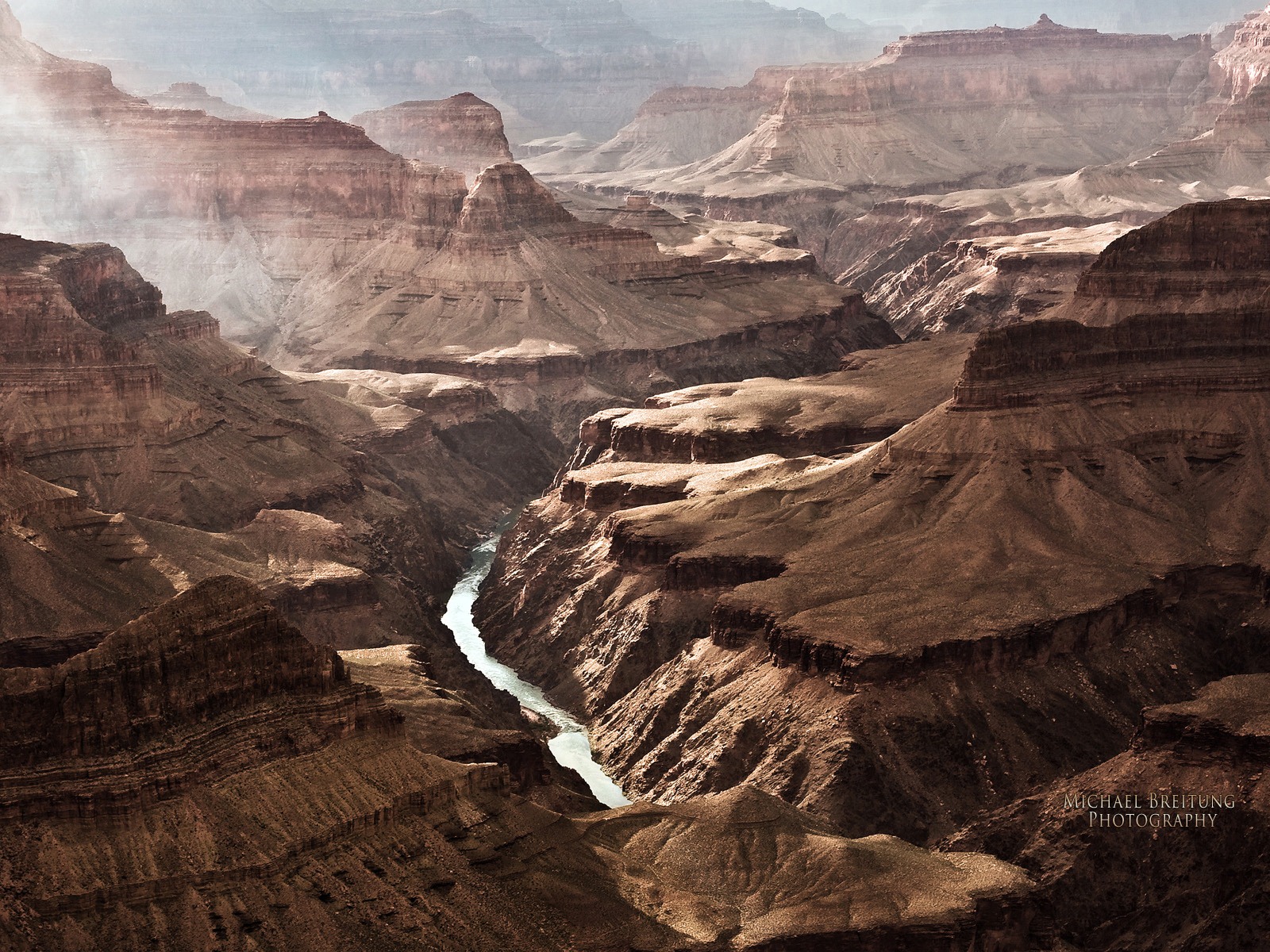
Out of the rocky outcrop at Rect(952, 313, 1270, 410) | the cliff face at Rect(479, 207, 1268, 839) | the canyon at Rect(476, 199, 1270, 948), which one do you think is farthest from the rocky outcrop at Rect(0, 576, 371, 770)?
the rocky outcrop at Rect(952, 313, 1270, 410)

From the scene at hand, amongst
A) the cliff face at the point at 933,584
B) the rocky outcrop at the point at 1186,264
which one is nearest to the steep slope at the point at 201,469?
the cliff face at the point at 933,584

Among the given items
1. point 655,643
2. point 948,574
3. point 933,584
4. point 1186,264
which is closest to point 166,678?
point 933,584

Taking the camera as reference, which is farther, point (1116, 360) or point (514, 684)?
point (1116, 360)

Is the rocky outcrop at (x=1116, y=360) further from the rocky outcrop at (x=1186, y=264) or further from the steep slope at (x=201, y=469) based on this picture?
the steep slope at (x=201, y=469)

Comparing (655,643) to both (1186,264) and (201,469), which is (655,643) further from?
(1186,264)

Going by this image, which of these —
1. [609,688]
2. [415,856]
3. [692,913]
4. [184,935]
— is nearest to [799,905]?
[692,913]
